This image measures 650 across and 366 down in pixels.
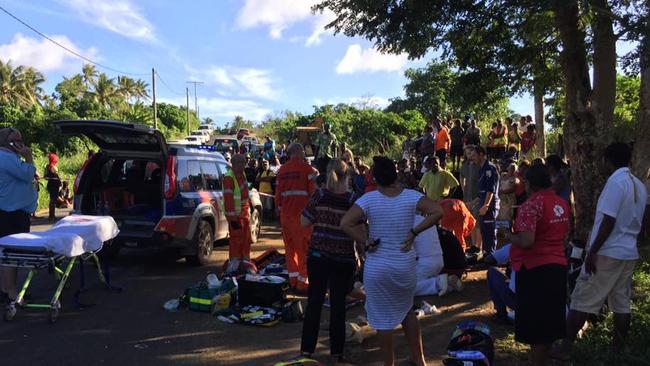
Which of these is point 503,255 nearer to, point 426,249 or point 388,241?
point 426,249

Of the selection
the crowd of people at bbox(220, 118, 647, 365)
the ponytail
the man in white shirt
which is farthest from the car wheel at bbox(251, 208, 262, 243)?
the man in white shirt

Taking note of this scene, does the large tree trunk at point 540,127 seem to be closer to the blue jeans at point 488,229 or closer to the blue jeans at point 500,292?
the blue jeans at point 488,229

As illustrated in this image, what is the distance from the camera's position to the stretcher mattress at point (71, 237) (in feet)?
18.6

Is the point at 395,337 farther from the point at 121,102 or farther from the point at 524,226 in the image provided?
the point at 121,102

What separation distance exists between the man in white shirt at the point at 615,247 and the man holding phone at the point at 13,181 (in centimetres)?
633

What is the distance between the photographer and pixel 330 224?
16.1 ft

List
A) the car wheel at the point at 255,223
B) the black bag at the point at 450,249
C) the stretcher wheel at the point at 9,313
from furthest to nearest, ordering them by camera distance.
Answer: the car wheel at the point at 255,223, the black bag at the point at 450,249, the stretcher wheel at the point at 9,313

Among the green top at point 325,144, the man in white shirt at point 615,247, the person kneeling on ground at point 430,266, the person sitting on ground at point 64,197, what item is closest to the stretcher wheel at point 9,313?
the person kneeling on ground at point 430,266

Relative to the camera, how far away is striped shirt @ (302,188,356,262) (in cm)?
483

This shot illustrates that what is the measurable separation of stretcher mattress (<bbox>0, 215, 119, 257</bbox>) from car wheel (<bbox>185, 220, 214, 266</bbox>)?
1.86 metres

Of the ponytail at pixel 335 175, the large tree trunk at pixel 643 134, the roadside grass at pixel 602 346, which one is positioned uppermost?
the large tree trunk at pixel 643 134

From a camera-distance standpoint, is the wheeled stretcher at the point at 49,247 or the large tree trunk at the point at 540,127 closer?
the wheeled stretcher at the point at 49,247

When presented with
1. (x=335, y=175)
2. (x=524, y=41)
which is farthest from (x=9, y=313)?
(x=524, y=41)

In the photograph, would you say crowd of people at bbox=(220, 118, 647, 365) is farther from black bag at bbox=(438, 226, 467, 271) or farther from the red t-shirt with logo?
black bag at bbox=(438, 226, 467, 271)
